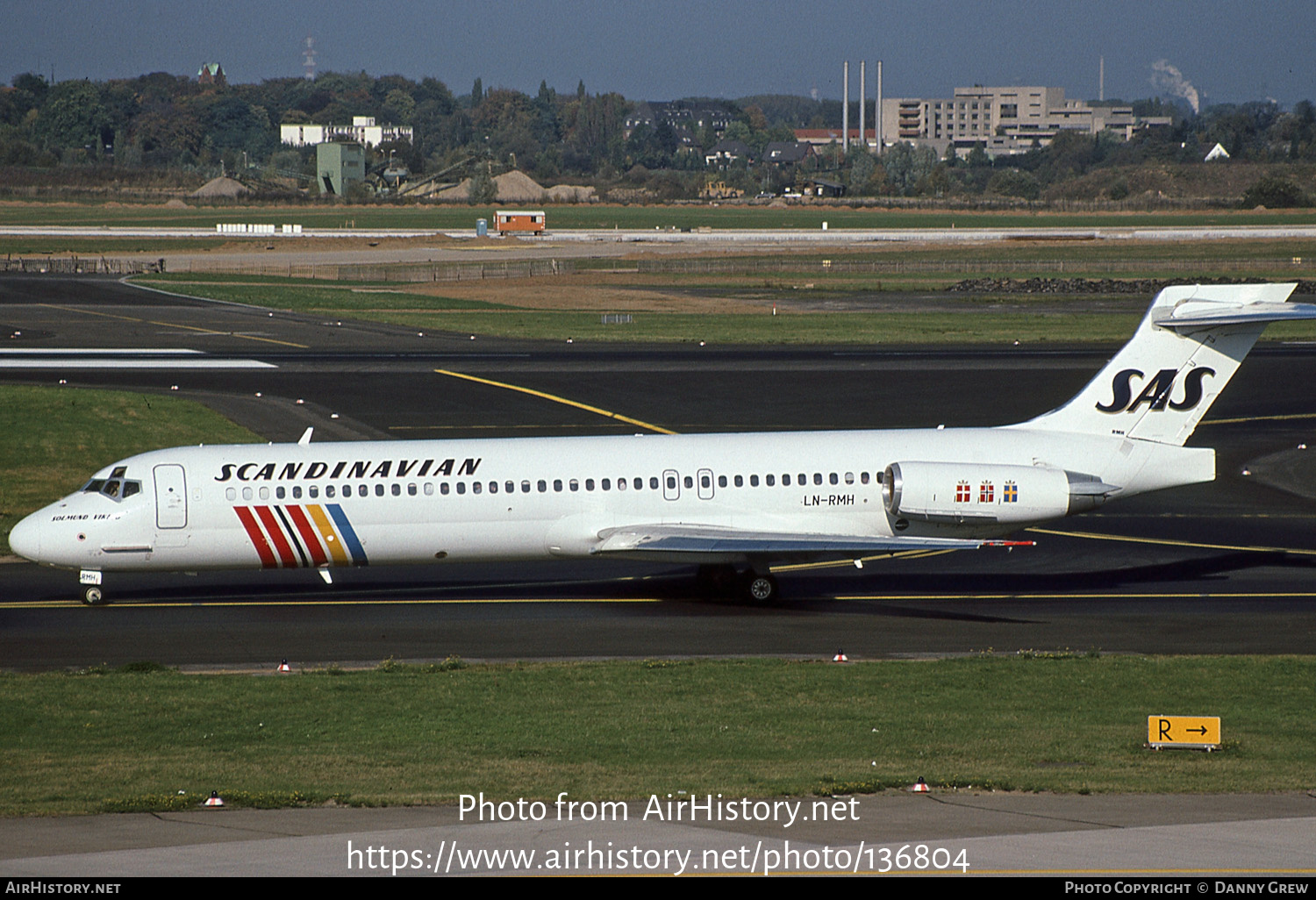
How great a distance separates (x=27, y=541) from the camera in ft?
90.0

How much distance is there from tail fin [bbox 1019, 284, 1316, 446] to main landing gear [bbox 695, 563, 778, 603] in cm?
710

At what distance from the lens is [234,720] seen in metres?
20.1

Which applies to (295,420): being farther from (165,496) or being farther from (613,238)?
(613,238)

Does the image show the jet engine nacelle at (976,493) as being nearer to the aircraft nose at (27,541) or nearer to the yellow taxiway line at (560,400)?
the aircraft nose at (27,541)

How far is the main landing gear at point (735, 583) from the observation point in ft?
95.1

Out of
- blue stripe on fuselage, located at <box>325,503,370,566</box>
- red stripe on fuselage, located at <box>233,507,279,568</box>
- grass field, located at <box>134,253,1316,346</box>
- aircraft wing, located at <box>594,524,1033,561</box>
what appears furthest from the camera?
grass field, located at <box>134,253,1316,346</box>

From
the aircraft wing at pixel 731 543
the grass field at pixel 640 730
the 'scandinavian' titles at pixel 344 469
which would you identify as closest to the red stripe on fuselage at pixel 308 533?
the 'scandinavian' titles at pixel 344 469

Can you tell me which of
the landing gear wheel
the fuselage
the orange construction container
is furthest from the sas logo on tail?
the orange construction container

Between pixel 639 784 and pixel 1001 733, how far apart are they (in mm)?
5521

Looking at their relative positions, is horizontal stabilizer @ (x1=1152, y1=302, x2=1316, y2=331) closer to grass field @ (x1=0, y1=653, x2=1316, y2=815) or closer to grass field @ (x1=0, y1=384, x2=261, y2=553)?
grass field @ (x1=0, y1=653, x2=1316, y2=815)

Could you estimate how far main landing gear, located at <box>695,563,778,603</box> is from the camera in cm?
2898

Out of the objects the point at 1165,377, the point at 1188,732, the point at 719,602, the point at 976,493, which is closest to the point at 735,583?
the point at 719,602

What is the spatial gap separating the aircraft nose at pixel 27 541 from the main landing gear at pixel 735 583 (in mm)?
13212
